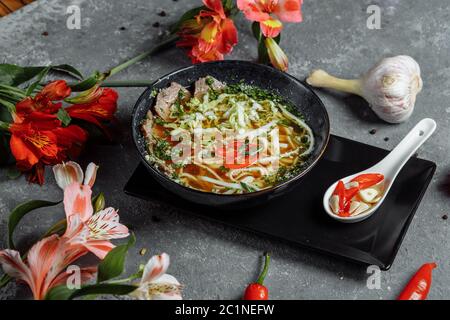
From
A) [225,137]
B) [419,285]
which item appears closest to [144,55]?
[225,137]

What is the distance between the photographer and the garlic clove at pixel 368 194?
2.21m

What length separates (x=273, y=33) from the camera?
102 inches

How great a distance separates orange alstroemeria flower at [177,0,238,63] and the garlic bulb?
505mm

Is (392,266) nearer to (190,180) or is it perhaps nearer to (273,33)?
(190,180)

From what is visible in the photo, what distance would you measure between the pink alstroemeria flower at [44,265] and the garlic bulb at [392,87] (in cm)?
116

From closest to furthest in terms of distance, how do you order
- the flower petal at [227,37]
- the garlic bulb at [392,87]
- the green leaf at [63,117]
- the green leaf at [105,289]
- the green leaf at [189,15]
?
the green leaf at [105,289]
the green leaf at [63,117]
the garlic bulb at [392,87]
the flower petal at [227,37]
the green leaf at [189,15]

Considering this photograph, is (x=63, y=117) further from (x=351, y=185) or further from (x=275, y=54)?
(x=351, y=185)

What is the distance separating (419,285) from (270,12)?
44.0 inches

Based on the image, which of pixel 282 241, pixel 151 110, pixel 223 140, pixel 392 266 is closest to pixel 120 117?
pixel 151 110

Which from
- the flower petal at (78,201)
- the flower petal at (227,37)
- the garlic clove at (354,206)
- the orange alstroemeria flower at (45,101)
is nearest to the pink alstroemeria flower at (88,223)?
the flower petal at (78,201)

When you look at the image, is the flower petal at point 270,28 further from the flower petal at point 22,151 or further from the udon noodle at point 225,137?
the flower petal at point 22,151

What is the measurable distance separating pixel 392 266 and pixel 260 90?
741 millimetres

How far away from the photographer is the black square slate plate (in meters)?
2.12

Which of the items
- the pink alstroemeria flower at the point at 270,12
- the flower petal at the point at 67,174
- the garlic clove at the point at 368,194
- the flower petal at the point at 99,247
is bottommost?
the flower petal at the point at 99,247
